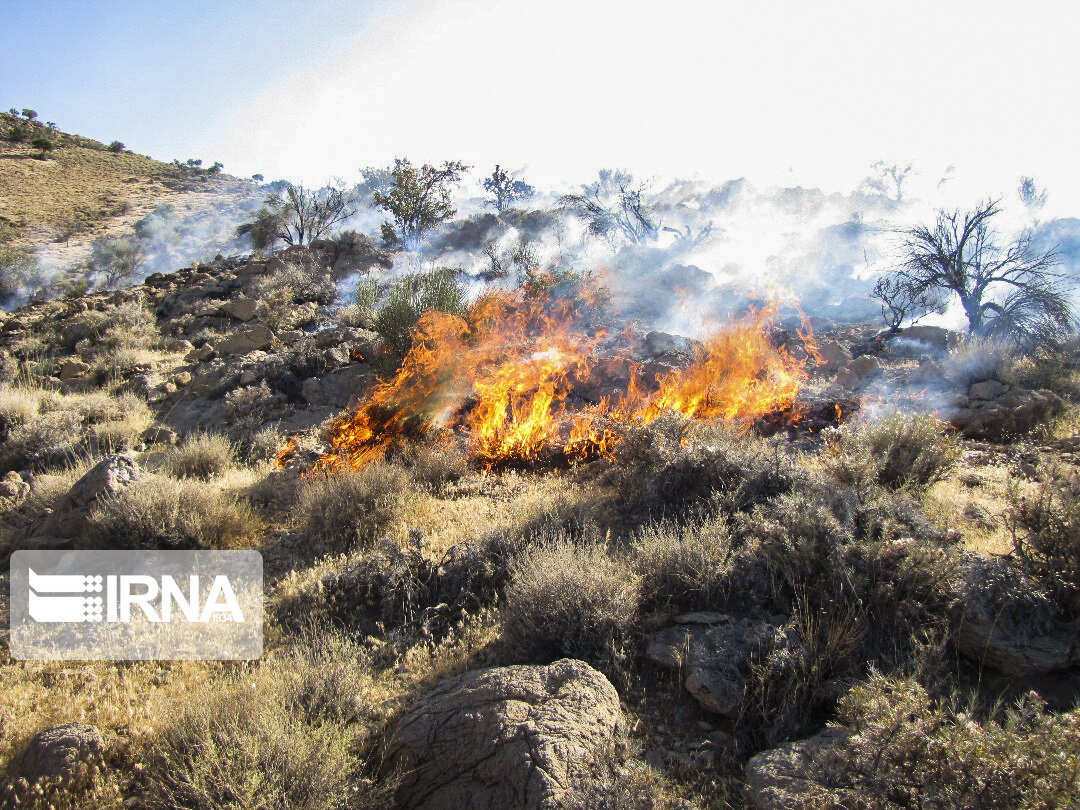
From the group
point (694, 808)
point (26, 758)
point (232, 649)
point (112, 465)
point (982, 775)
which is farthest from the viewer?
point (112, 465)

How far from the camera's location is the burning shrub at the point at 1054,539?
13.0 ft

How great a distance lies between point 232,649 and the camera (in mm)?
4348

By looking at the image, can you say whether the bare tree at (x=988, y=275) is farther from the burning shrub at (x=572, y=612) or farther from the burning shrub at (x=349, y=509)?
the burning shrub at (x=349, y=509)

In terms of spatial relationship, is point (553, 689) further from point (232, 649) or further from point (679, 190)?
point (679, 190)

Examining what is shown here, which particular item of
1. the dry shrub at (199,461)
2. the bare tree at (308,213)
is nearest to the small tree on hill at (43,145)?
A: the bare tree at (308,213)

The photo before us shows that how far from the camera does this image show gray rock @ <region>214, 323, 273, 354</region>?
1436cm

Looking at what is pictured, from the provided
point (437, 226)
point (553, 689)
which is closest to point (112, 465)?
point (553, 689)

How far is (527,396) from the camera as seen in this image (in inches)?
400

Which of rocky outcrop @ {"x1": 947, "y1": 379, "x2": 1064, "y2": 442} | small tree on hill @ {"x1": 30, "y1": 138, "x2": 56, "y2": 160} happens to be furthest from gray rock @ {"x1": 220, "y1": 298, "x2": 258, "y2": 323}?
small tree on hill @ {"x1": 30, "y1": 138, "x2": 56, "y2": 160}

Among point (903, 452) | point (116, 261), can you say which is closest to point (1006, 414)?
point (903, 452)

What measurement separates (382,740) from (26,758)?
1.76 m

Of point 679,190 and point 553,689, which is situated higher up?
point 679,190

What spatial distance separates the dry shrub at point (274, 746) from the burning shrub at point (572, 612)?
3.41ft

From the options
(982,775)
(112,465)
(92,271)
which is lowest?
(982,775)
